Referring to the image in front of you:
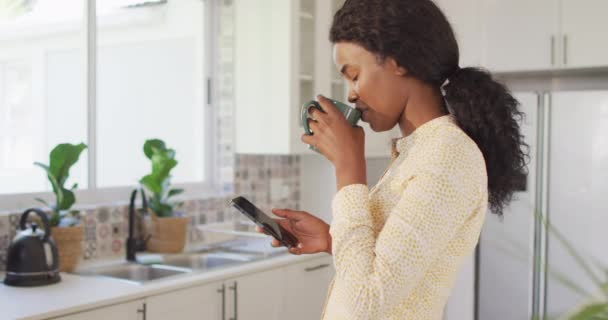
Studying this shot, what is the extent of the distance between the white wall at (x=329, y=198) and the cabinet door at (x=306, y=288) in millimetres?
553

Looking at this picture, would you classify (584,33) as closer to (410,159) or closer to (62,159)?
(62,159)

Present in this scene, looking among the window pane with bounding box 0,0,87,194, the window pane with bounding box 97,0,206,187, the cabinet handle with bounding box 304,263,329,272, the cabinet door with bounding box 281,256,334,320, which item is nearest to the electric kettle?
the window pane with bounding box 0,0,87,194

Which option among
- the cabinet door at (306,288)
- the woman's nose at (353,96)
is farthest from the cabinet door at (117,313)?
the woman's nose at (353,96)

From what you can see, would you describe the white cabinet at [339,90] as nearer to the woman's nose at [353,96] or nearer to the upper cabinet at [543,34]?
the upper cabinet at [543,34]

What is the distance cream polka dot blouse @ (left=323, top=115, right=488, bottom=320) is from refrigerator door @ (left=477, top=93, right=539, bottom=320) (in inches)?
90.7

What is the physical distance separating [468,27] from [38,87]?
2055 mm

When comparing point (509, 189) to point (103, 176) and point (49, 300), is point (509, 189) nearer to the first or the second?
point (49, 300)

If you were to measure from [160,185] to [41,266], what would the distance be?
0.69 m

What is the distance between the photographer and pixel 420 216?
95 cm

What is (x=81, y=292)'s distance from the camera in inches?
82.2

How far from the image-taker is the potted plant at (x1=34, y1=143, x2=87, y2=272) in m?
2.37

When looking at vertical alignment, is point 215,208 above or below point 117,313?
above


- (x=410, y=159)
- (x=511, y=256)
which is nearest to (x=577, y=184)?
(x=511, y=256)

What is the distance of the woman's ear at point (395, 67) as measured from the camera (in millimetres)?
1033
